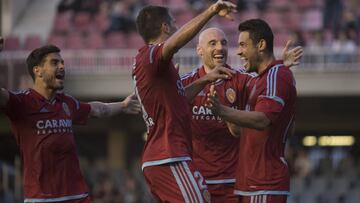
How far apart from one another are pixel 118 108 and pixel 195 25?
8.09ft

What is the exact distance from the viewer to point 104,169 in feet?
71.6

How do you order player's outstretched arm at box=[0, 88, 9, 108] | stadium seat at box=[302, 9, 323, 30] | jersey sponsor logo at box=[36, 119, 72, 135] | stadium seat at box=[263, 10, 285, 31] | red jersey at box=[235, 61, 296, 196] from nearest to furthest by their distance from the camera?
red jersey at box=[235, 61, 296, 196] < player's outstretched arm at box=[0, 88, 9, 108] < jersey sponsor logo at box=[36, 119, 72, 135] < stadium seat at box=[302, 9, 323, 30] < stadium seat at box=[263, 10, 285, 31]

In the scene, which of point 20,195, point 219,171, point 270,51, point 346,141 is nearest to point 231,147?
point 219,171

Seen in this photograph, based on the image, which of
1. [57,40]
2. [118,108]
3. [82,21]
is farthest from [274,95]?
[82,21]

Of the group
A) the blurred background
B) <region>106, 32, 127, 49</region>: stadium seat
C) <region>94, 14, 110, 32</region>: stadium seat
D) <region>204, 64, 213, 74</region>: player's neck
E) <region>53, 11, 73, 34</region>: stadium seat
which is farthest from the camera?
<region>53, 11, 73, 34</region>: stadium seat

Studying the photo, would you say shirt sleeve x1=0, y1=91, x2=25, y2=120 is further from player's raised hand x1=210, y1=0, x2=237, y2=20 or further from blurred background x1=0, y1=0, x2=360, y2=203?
blurred background x1=0, y1=0, x2=360, y2=203

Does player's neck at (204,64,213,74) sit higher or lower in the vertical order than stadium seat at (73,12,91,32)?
lower

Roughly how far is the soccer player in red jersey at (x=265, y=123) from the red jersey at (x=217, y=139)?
1133mm

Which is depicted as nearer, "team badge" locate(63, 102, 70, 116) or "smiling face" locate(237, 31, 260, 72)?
"smiling face" locate(237, 31, 260, 72)

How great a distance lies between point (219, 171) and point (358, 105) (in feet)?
39.2

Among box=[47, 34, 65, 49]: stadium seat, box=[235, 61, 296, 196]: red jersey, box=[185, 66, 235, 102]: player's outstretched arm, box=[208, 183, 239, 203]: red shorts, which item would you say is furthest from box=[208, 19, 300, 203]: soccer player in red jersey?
box=[47, 34, 65, 49]: stadium seat

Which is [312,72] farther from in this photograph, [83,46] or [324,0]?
[83,46]

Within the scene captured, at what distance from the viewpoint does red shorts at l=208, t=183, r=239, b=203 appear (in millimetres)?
10028

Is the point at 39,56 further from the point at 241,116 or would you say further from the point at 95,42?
the point at 95,42
